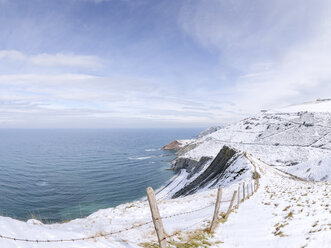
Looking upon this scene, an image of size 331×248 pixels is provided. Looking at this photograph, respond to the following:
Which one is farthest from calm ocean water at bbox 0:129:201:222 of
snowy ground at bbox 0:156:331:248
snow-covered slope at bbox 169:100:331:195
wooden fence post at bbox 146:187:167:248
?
wooden fence post at bbox 146:187:167:248

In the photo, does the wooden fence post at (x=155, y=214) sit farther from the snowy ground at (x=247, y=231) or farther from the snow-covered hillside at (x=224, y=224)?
the snowy ground at (x=247, y=231)

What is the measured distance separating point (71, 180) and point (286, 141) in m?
87.1

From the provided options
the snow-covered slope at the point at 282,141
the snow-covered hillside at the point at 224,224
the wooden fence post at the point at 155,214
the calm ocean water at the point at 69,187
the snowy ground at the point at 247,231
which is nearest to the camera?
the wooden fence post at the point at 155,214

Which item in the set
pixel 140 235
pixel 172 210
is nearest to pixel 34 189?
pixel 172 210

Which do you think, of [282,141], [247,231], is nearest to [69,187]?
[247,231]

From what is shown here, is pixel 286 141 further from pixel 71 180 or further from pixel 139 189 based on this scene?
pixel 71 180

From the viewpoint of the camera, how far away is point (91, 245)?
638cm

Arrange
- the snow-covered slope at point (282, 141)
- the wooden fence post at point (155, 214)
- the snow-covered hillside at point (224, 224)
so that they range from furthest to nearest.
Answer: the snow-covered slope at point (282, 141) → the snow-covered hillside at point (224, 224) → the wooden fence post at point (155, 214)

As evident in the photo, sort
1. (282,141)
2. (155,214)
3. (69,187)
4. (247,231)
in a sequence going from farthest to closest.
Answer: (282,141), (69,187), (247,231), (155,214)

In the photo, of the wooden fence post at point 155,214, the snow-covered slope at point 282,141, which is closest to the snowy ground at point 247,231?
the wooden fence post at point 155,214

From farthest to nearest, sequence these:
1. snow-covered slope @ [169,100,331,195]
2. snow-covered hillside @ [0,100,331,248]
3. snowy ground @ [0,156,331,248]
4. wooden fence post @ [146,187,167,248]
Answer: snow-covered slope @ [169,100,331,195] < snow-covered hillside @ [0,100,331,248] < snowy ground @ [0,156,331,248] < wooden fence post @ [146,187,167,248]

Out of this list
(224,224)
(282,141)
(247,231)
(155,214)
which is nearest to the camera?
(155,214)

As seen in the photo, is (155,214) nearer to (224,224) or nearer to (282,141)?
(224,224)

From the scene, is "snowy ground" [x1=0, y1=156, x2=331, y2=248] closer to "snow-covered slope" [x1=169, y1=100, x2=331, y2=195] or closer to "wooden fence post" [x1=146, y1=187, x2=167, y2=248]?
"wooden fence post" [x1=146, y1=187, x2=167, y2=248]
